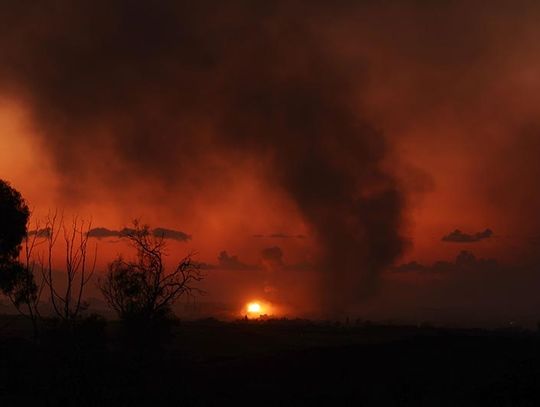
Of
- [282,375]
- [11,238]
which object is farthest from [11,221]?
[282,375]

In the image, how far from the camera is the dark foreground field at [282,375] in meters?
23.2

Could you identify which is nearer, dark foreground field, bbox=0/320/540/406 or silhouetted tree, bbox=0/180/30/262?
dark foreground field, bbox=0/320/540/406

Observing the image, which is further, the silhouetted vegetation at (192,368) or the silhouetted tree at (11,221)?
the silhouetted tree at (11,221)

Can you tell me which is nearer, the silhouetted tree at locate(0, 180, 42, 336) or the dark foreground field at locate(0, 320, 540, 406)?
the dark foreground field at locate(0, 320, 540, 406)

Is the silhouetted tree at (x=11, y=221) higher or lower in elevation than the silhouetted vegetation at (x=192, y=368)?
higher

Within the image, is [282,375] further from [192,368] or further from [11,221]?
[11,221]

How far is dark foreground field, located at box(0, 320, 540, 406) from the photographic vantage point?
2322 cm

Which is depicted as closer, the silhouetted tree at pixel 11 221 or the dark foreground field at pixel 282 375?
the dark foreground field at pixel 282 375

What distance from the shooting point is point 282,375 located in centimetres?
5028

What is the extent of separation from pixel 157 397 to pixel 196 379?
13.5 meters

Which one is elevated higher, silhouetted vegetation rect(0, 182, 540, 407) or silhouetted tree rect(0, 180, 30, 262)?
silhouetted tree rect(0, 180, 30, 262)

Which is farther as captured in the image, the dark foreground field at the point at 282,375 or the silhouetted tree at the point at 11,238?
the silhouetted tree at the point at 11,238

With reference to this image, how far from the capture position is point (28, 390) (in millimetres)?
41719

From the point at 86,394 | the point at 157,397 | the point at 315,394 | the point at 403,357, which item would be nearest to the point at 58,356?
the point at 86,394
